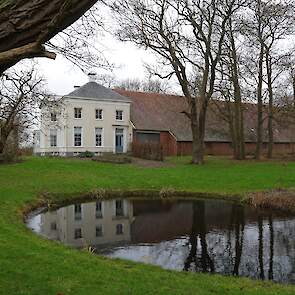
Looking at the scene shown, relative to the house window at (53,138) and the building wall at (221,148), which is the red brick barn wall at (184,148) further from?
the house window at (53,138)

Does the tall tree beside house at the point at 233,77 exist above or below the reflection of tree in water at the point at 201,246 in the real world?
above

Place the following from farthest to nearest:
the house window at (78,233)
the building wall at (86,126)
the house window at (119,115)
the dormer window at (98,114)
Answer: the house window at (119,115) → the dormer window at (98,114) → the building wall at (86,126) → the house window at (78,233)

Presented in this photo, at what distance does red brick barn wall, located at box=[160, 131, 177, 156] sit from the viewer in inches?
1756

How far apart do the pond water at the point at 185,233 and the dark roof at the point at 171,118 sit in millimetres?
24940

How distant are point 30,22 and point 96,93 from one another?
42003mm

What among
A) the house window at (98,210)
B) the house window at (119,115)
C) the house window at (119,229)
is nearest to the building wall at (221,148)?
the house window at (119,115)

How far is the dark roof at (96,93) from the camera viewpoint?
4328cm

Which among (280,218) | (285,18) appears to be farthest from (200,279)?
(285,18)

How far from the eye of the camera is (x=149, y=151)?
117 ft

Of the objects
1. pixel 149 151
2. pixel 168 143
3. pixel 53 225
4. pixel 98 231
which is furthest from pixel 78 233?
pixel 168 143

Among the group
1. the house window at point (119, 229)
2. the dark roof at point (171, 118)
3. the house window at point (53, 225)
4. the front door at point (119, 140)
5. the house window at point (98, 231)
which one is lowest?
the house window at point (98, 231)

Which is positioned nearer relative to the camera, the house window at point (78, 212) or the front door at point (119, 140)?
the house window at point (78, 212)

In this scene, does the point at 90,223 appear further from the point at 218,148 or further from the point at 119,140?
the point at 218,148

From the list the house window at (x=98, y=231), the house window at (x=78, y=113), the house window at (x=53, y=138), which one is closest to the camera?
the house window at (x=98, y=231)
